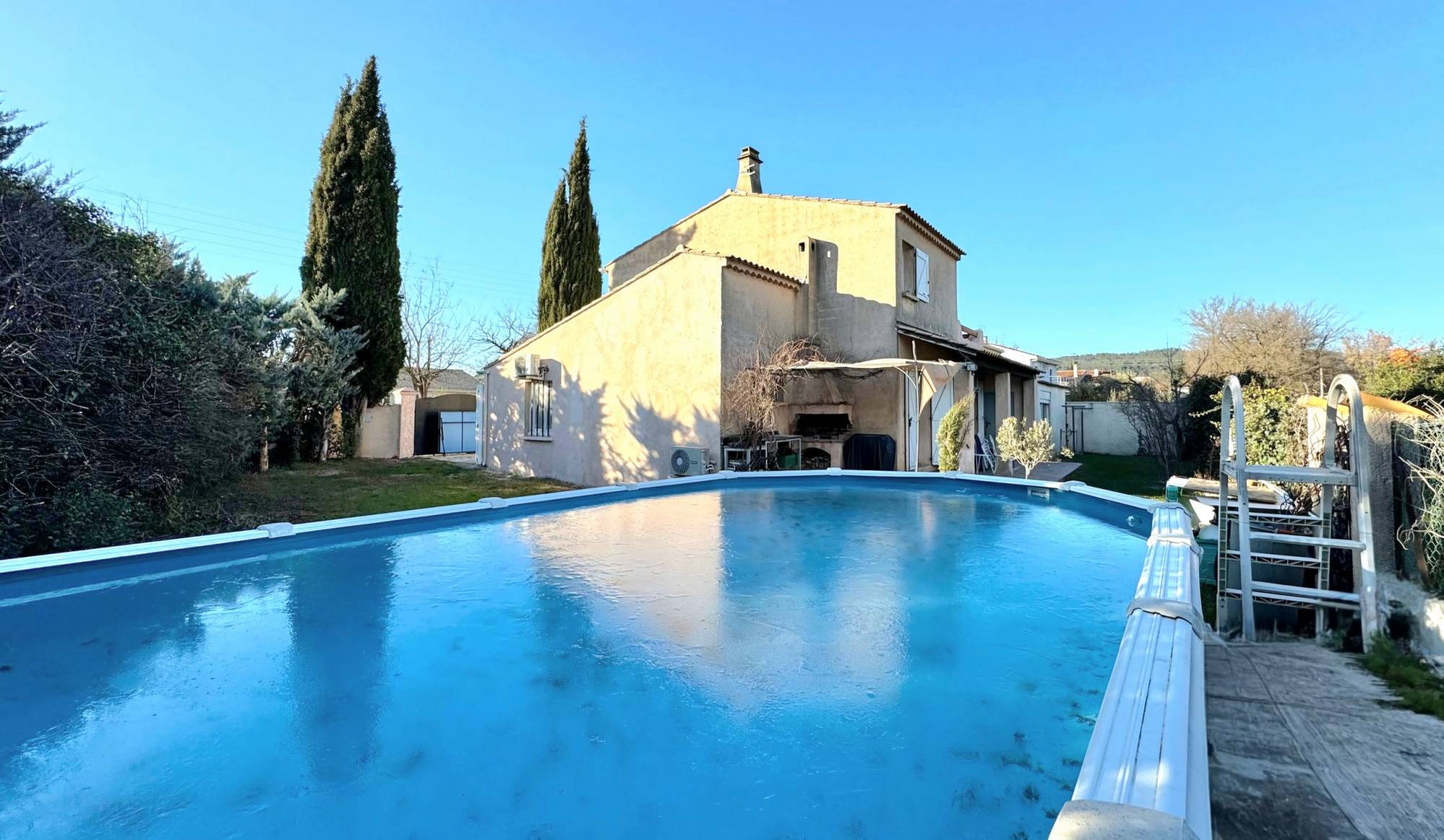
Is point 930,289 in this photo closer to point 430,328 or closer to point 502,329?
point 502,329

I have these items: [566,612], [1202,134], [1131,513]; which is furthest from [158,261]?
[1202,134]

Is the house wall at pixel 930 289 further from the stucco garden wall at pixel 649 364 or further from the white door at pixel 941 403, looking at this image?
the stucco garden wall at pixel 649 364

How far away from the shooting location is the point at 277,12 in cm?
1499

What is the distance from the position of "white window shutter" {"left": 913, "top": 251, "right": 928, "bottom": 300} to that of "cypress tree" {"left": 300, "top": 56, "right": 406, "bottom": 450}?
68.7 ft

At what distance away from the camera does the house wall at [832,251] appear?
19.4 meters

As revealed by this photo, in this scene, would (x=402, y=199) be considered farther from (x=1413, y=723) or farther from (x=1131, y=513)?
(x=1413, y=723)

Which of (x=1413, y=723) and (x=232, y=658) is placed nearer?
(x=1413, y=723)

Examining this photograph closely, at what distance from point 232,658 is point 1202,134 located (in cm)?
2335

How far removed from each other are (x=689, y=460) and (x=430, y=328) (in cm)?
2581

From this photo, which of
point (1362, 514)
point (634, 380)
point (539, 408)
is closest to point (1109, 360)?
point (634, 380)

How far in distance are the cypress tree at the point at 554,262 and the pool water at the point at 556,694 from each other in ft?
78.7

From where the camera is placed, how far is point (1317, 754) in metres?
3.93

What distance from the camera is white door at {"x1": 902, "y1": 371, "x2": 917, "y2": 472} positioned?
60.6ft

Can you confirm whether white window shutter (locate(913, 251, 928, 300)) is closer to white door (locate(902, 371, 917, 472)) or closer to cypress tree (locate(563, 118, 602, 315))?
white door (locate(902, 371, 917, 472))
